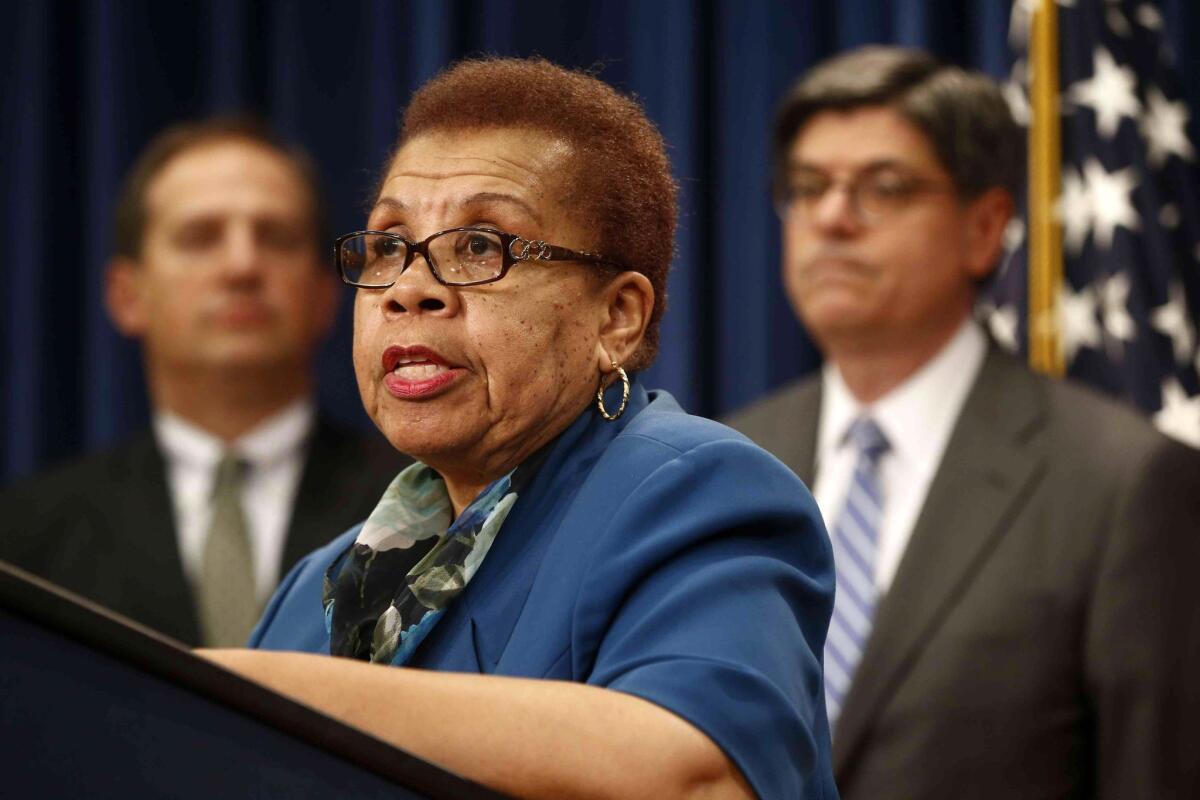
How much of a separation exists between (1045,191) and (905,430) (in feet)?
2.93

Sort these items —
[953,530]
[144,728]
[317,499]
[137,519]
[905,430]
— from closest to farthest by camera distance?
[144,728] → [953,530] → [905,430] → [317,499] → [137,519]

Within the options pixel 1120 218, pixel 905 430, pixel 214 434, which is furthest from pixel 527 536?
pixel 1120 218

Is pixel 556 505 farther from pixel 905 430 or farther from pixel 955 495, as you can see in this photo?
pixel 905 430

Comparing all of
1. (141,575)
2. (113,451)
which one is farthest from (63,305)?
(141,575)

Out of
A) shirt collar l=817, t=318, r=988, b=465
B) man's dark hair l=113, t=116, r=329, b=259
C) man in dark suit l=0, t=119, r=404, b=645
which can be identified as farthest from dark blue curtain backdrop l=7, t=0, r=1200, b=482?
shirt collar l=817, t=318, r=988, b=465

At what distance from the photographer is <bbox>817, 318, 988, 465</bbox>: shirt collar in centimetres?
311

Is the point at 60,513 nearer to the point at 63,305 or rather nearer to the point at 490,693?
the point at 63,305

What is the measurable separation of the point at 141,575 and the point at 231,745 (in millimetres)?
2590

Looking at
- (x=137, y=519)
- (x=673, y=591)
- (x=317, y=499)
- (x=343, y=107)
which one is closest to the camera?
(x=673, y=591)

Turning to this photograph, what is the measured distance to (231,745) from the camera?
916 mm

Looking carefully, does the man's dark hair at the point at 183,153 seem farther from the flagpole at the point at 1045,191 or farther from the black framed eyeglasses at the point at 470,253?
the black framed eyeglasses at the point at 470,253

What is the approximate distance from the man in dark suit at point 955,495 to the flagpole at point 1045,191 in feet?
1.27

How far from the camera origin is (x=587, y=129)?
123 cm

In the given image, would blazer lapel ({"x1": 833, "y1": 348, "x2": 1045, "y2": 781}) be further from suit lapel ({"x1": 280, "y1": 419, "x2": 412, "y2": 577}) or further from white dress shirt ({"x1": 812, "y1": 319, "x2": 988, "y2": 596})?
suit lapel ({"x1": 280, "y1": 419, "x2": 412, "y2": 577})
